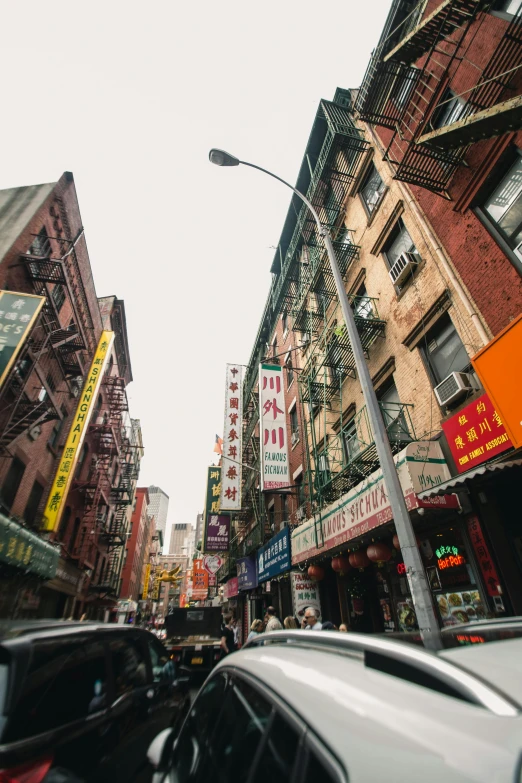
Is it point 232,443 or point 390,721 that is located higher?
point 232,443

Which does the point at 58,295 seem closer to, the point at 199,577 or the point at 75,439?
the point at 75,439

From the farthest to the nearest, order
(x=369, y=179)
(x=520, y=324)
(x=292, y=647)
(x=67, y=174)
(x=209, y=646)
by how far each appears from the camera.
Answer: (x=67, y=174) < (x=369, y=179) < (x=209, y=646) < (x=520, y=324) < (x=292, y=647)

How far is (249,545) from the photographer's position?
21.2 m

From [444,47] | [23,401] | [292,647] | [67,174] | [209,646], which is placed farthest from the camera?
[67,174]

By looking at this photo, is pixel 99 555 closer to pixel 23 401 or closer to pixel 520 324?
pixel 23 401

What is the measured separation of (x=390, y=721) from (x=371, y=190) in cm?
1512

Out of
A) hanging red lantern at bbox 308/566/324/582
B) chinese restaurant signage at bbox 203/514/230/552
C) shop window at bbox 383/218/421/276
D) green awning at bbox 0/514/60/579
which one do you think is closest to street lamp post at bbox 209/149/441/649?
shop window at bbox 383/218/421/276

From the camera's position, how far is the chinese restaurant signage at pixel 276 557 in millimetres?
13203

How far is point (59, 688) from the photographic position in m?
3.00

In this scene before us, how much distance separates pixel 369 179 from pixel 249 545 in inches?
746

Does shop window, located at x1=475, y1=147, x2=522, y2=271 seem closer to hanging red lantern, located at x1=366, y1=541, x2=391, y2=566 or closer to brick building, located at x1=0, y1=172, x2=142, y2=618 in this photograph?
hanging red lantern, located at x1=366, y1=541, x2=391, y2=566

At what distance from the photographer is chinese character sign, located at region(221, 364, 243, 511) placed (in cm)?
2047

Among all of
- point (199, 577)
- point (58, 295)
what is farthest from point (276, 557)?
point (199, 577)

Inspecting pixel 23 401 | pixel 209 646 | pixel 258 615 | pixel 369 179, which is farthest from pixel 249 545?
pixel 369 179
